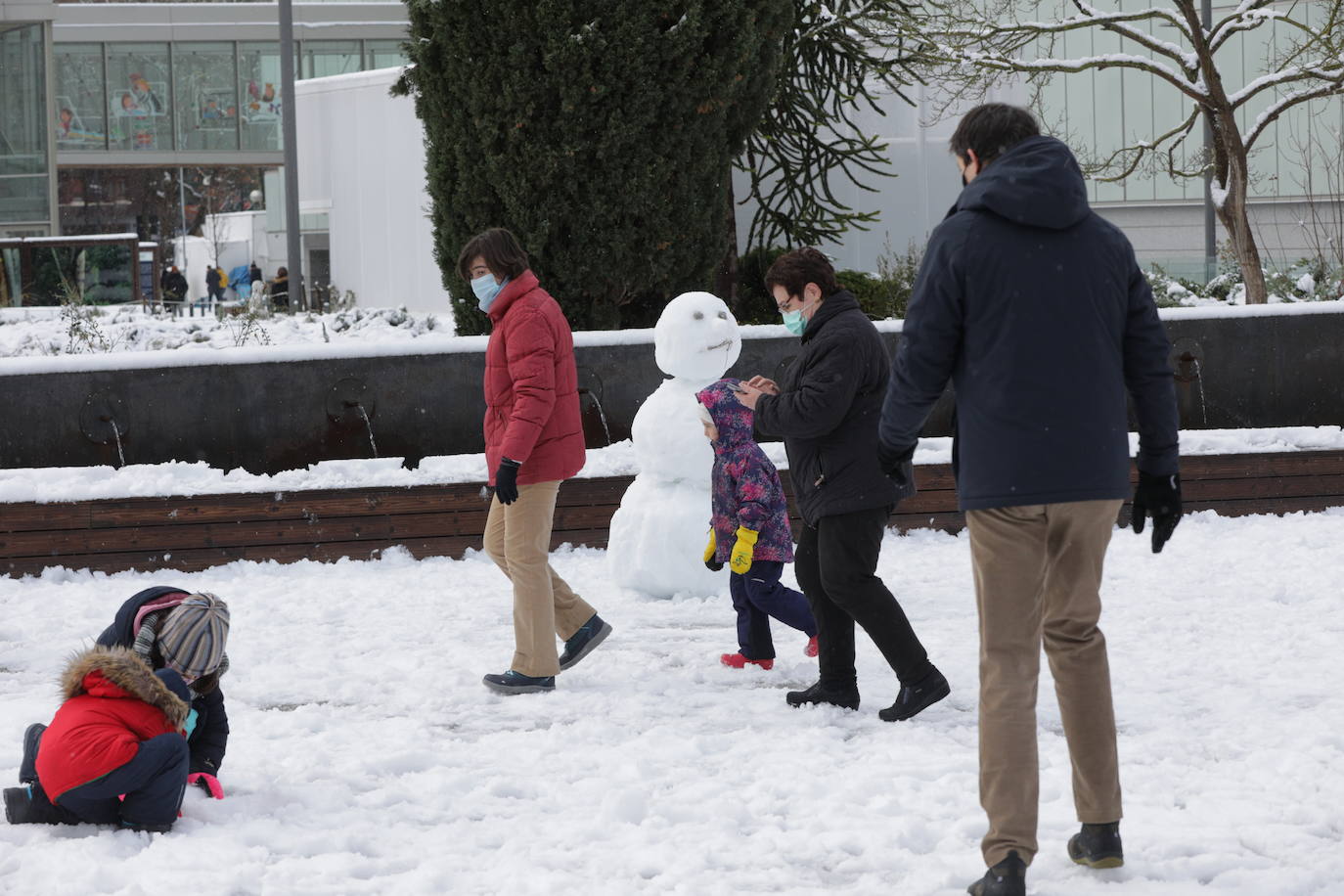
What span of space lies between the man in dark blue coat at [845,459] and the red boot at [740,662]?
0.93 m

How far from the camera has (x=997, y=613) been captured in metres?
3.87

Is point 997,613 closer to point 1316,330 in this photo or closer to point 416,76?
point 1316,330

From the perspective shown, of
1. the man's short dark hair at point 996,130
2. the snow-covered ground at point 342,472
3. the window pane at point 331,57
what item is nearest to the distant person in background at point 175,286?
the window pane at point 331,57

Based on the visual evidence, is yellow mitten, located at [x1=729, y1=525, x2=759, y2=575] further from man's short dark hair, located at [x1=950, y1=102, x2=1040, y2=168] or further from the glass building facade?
the glass building facade

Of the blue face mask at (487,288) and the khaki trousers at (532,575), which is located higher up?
Result: the blue face mask at (487,288)

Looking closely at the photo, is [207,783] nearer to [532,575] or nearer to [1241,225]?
[532,575]

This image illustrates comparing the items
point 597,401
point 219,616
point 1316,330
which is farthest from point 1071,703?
point 1316,330

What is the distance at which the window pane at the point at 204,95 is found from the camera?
157 ft

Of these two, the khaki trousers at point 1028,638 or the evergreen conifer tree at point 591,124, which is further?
the evergreen conifer tree at point 591,124

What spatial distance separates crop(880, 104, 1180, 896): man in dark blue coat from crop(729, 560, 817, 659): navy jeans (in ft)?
8.42

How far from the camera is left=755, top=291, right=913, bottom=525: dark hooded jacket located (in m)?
5.53

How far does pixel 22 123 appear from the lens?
3400 centimetres

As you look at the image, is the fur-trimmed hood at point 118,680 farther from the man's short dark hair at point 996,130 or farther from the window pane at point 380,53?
the window pane at point 380,53

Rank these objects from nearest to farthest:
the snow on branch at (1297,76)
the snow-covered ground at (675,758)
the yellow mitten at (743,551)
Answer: the snow-covered ground at (675,758), the yellow mitten at (743,551), the snow on branch at (1297,76)
